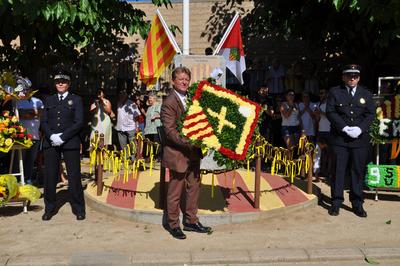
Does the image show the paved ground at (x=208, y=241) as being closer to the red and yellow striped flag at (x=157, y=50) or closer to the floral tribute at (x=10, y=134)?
the floral tribute at (x=10, y=134)

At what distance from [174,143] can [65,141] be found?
1735 millimetres

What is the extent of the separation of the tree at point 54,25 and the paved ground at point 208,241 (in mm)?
3050

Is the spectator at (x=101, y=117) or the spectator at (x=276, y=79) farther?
the spectator at (x=276, y=79)

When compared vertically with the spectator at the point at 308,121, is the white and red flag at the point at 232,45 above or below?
above

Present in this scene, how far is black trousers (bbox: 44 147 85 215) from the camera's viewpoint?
720 centimetres

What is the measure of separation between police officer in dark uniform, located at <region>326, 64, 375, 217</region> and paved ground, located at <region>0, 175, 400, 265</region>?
308 mm

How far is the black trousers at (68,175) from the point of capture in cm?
720

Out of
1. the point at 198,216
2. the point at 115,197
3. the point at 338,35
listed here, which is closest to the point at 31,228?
the point at 115,197

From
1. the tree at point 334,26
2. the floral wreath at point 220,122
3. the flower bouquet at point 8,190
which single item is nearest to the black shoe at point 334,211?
the floral wreath at point 220,122

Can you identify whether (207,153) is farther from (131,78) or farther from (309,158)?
(131,78)

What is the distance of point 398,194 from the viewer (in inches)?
350

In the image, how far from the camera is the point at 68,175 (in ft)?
23.8

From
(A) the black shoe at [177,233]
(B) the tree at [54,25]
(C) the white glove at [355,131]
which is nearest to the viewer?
(A) the black shoe at [177,233]

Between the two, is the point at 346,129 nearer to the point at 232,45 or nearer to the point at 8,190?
the point at 232,45
